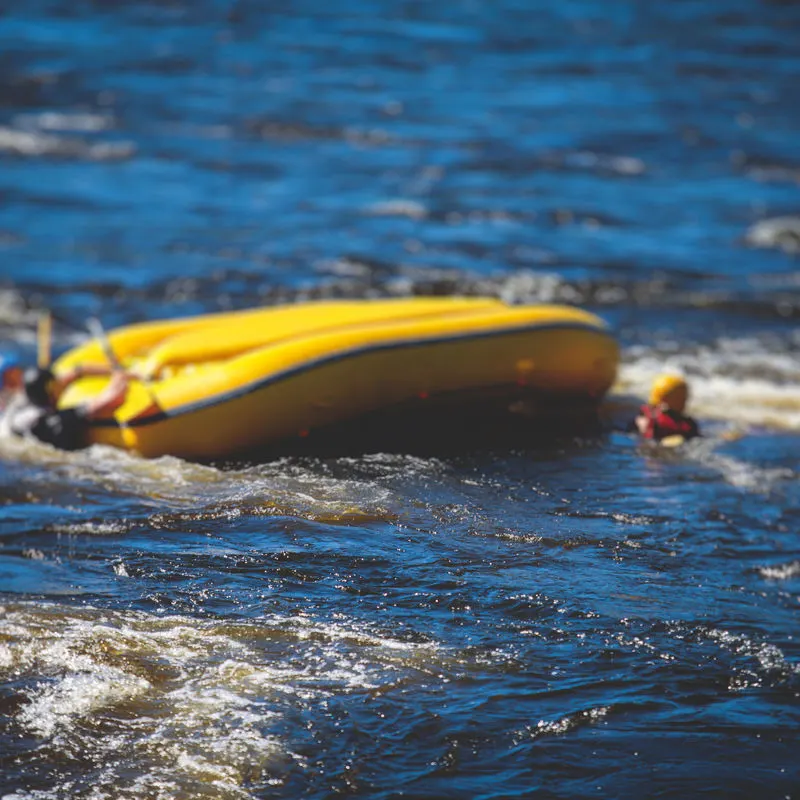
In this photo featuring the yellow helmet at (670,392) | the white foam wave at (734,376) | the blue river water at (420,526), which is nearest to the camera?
the blue river water at (420,526)

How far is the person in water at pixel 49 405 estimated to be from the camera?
668 cm

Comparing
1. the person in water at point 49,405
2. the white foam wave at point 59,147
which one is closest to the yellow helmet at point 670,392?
the person in water at point 49,405

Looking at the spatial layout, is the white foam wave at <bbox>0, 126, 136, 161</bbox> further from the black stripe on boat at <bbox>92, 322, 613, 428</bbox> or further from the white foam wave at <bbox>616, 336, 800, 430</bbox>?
the black stripe on boat at <bbox>92, 322, 613, 428</bbox>

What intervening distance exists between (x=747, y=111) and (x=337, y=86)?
5.10m

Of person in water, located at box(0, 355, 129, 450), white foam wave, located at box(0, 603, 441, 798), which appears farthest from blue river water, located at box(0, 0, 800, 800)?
person in water, located at box(0, 355, 129, 450)

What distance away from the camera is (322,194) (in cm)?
1288

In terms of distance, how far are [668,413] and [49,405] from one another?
128 inches

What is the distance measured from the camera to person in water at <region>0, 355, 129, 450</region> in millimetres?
6680

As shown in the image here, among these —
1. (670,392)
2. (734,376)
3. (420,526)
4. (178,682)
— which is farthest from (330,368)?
(734,376)

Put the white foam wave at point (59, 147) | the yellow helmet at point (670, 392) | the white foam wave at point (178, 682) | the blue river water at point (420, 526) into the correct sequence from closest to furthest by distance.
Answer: the white foam wave at point (178, 682), the blue river water at point (420, 526), the yellow helmet at point (670, 392), the white foam wave at point (59, 147)

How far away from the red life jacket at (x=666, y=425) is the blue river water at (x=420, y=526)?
7.2 inches

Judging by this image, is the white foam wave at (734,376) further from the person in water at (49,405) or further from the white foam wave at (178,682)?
the white foam wave at (178,682)

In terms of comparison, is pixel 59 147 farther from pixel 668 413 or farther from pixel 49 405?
pixel 668 413

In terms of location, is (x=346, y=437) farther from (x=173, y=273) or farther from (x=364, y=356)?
(x=173, y=273)
